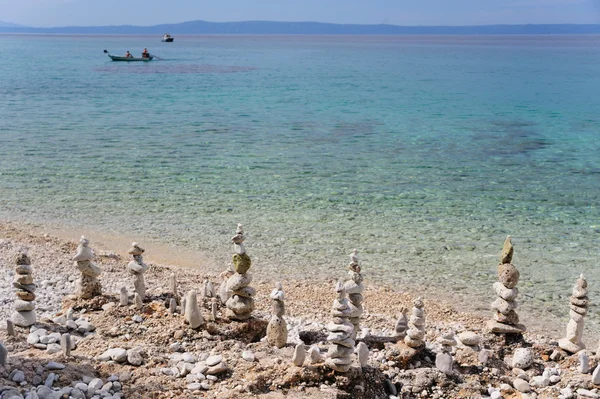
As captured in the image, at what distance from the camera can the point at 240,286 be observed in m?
9.75

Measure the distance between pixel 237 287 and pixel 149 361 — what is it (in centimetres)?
182

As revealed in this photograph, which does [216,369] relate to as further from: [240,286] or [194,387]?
[240,286]

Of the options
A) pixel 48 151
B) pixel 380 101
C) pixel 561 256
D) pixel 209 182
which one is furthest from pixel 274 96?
pixel 561 256

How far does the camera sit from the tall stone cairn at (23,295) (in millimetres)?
9719

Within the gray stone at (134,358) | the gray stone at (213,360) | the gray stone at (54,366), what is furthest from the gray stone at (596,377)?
the gray stone at (54,366)

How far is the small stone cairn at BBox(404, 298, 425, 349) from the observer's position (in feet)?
29.9

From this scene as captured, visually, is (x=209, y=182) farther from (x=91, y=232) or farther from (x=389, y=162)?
(x=389, y=162)

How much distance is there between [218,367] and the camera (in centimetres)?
828

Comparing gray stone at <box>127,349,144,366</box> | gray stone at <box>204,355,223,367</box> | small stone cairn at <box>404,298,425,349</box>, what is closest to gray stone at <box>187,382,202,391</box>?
gray stone at <box>204,355,223,367</box>

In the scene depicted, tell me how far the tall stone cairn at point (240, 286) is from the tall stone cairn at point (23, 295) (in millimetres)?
3051

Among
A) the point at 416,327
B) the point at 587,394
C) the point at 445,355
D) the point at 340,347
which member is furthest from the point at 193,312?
the point at 587,394

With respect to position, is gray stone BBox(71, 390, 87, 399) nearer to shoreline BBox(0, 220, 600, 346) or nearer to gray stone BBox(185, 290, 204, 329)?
gray stone BBox(185, 290, 204, 329)

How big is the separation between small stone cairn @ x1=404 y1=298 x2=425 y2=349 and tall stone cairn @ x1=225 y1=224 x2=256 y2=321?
8.16 ft

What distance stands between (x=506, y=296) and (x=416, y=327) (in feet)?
5.56
